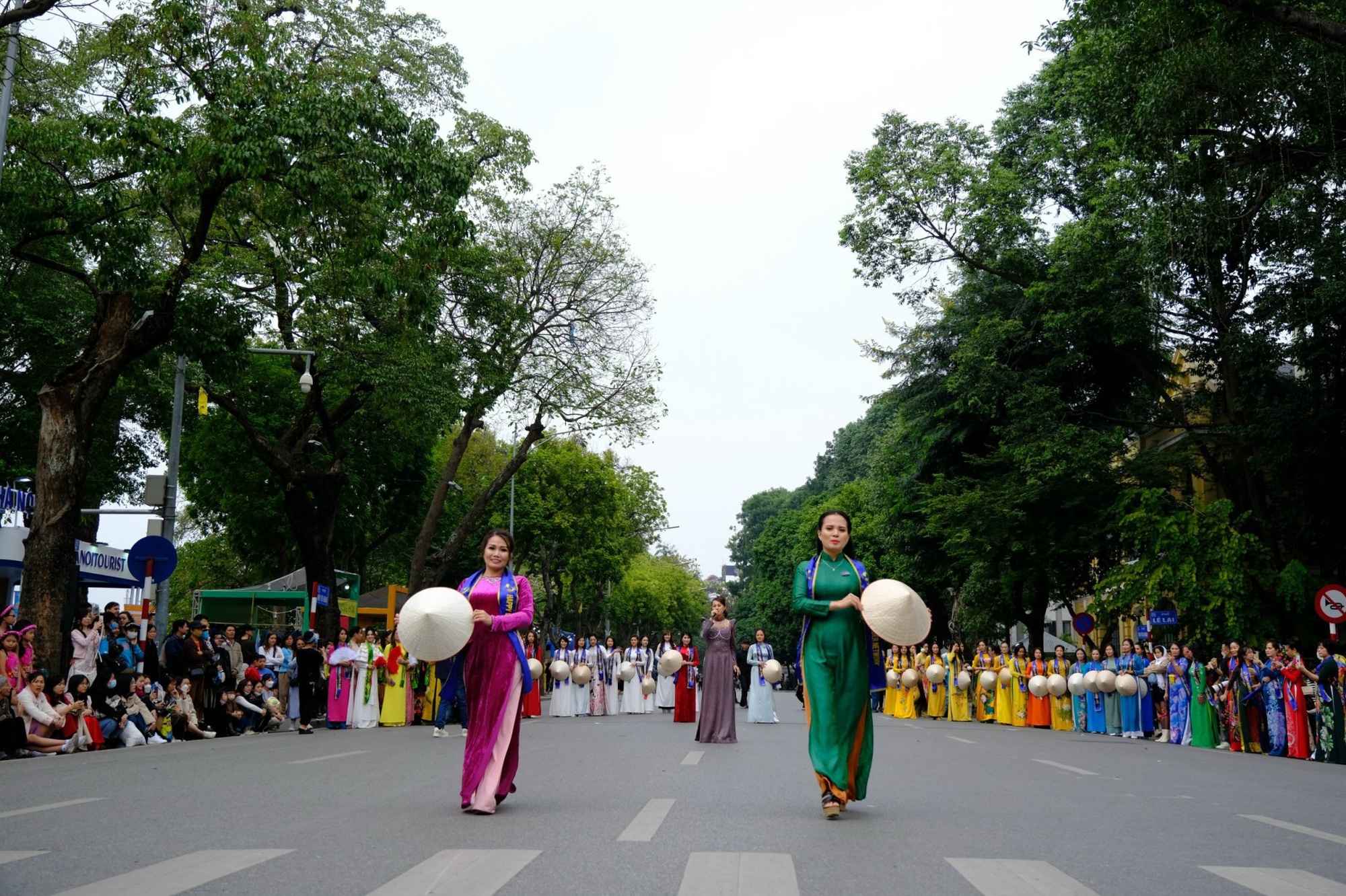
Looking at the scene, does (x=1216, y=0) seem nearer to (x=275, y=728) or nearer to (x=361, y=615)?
(x=275, y=728)

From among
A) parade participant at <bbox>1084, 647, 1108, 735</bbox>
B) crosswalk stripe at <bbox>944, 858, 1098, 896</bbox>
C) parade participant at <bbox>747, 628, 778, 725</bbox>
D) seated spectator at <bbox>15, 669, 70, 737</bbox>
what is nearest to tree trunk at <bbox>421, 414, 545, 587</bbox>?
parade participant at <bbox>747, 628, 778, 725</bbox>

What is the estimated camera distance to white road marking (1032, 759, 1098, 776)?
45.6 ft

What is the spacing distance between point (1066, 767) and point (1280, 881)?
8.80 m

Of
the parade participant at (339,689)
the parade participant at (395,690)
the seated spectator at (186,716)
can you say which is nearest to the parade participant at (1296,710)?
the parade participant at (395,690)

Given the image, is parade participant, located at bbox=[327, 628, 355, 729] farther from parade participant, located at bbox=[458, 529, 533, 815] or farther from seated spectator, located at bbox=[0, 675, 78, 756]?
parade participant, located at bbox=[458, 529, 533, 815]

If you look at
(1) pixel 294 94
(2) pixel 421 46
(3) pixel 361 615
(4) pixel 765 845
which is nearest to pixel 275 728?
(1) pixel 294 94

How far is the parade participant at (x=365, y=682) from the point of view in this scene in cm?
2495

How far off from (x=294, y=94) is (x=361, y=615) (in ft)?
92.7

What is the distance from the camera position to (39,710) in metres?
16.3

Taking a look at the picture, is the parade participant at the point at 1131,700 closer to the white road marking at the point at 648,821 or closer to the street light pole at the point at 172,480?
the street light pole at the point at 172,480

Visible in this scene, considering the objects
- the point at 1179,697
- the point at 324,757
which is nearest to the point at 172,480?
the point at 324,757

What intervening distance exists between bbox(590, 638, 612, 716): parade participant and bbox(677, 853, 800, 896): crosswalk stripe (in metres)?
26.6

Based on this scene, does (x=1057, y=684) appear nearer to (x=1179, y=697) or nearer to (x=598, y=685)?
(x=1179, y=697)

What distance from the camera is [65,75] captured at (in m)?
21.5
